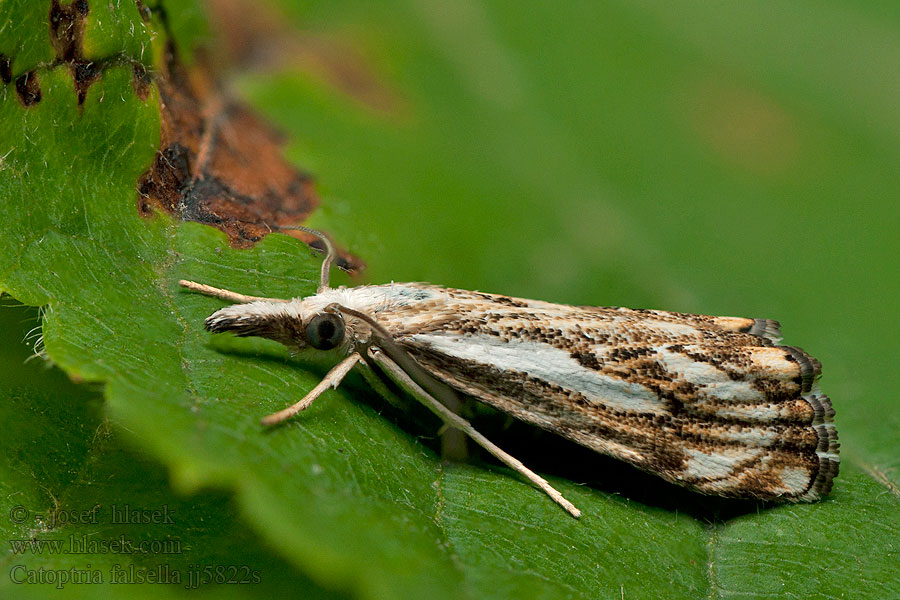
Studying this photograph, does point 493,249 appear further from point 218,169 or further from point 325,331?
point 218,169

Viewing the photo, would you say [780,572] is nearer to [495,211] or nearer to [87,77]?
[495,211]

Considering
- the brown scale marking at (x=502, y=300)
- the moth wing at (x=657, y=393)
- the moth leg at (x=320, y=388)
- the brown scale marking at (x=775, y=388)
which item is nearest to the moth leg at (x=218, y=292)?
the moth leg at (x=320, y=388)

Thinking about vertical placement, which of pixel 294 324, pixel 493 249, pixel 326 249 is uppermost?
pixel 493 249

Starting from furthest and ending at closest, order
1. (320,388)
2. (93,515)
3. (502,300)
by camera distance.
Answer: (502,300) → (320,388) → (93,515)

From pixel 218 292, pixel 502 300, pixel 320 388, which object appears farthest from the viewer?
pixel 502 300

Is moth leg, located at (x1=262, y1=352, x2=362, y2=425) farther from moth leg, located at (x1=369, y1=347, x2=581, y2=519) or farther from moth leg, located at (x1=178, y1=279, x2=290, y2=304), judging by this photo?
moth leg, located at (x1=178, y1=279, x2=290, y2=304)

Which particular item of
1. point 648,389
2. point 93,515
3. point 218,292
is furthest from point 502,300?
point 93,515

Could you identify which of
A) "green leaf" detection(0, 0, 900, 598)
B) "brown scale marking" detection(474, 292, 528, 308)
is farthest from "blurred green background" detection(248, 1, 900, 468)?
"brown scale marking" detection(474, 292, 528, 308)
